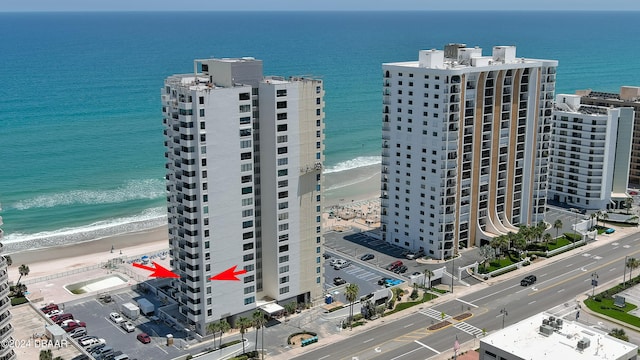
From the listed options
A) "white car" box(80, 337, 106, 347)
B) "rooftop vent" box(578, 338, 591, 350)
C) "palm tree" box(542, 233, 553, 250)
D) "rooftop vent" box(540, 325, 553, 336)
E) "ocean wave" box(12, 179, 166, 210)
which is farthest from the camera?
"ocean wave" box(12, 179, 166, 210)

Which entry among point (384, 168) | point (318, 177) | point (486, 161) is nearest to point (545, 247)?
point (486, 161)

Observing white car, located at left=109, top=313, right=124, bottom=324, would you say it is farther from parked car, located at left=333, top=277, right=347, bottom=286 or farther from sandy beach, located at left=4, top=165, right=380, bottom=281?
parked car, located at left=333, top=277, right=347, bottom=286

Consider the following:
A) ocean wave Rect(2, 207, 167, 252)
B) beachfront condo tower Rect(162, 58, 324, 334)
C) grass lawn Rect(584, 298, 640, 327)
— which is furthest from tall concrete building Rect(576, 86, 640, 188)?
ocean wave Rect(2, 207, 167, 252)

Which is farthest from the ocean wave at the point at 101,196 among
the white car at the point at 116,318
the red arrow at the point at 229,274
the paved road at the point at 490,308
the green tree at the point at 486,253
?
the paved road at the point at 490,308

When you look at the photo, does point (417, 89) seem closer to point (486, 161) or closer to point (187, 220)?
point (486, 161)

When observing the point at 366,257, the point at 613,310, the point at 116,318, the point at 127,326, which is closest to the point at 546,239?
the point at 613,310

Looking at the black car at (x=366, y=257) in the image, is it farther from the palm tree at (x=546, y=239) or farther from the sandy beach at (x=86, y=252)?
the palm tree at (x=546, y=239)

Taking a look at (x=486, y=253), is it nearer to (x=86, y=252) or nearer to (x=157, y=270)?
(x=157, y=270)
